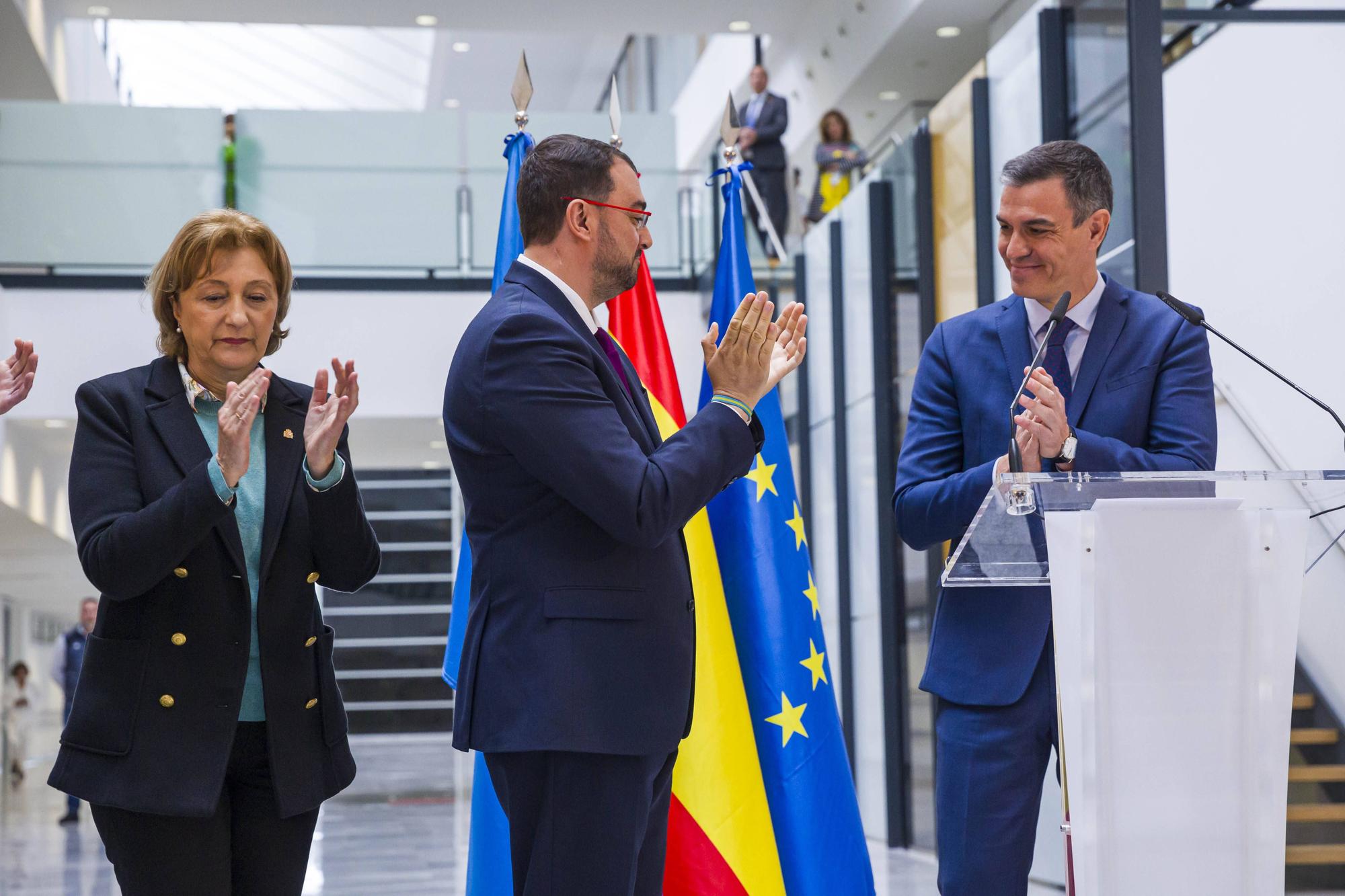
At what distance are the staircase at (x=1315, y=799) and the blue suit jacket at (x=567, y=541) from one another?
3.90m

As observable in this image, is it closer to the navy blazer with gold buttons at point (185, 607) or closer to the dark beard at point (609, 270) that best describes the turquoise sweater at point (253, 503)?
the navy blazer with gold buttons at point (185, 607)

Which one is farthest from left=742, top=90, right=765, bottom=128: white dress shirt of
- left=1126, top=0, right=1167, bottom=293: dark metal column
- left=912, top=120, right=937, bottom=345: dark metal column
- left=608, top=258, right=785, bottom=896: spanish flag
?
left=608, top=258, right=785, bottom=896: spanish flag

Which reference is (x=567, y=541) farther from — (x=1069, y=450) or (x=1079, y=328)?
(x=1079, y=328)

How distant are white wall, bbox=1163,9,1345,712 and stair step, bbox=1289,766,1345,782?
15.4 inches

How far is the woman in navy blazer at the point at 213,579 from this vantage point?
199 cm

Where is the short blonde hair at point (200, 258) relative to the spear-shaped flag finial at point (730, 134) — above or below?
below

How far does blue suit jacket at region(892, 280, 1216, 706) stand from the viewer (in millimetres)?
2322

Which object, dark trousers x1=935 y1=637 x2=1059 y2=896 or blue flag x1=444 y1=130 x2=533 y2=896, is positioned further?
blue flag x1=444 y1=130 x2=533 y2=896

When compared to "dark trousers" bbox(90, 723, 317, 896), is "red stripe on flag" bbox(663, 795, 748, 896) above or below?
below

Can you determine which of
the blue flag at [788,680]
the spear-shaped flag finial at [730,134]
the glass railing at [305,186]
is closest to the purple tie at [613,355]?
the blue flag at [788,680]

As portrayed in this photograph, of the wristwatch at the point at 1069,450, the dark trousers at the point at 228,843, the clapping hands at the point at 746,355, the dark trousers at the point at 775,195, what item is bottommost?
the dark trousers at the point at 228,843

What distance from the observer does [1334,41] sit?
605 cm

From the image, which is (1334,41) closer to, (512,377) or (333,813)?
(512,377)

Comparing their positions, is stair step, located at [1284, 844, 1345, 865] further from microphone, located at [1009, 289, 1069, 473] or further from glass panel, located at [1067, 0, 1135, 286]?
microphone, located at [1009, 289, 1069, 473]
